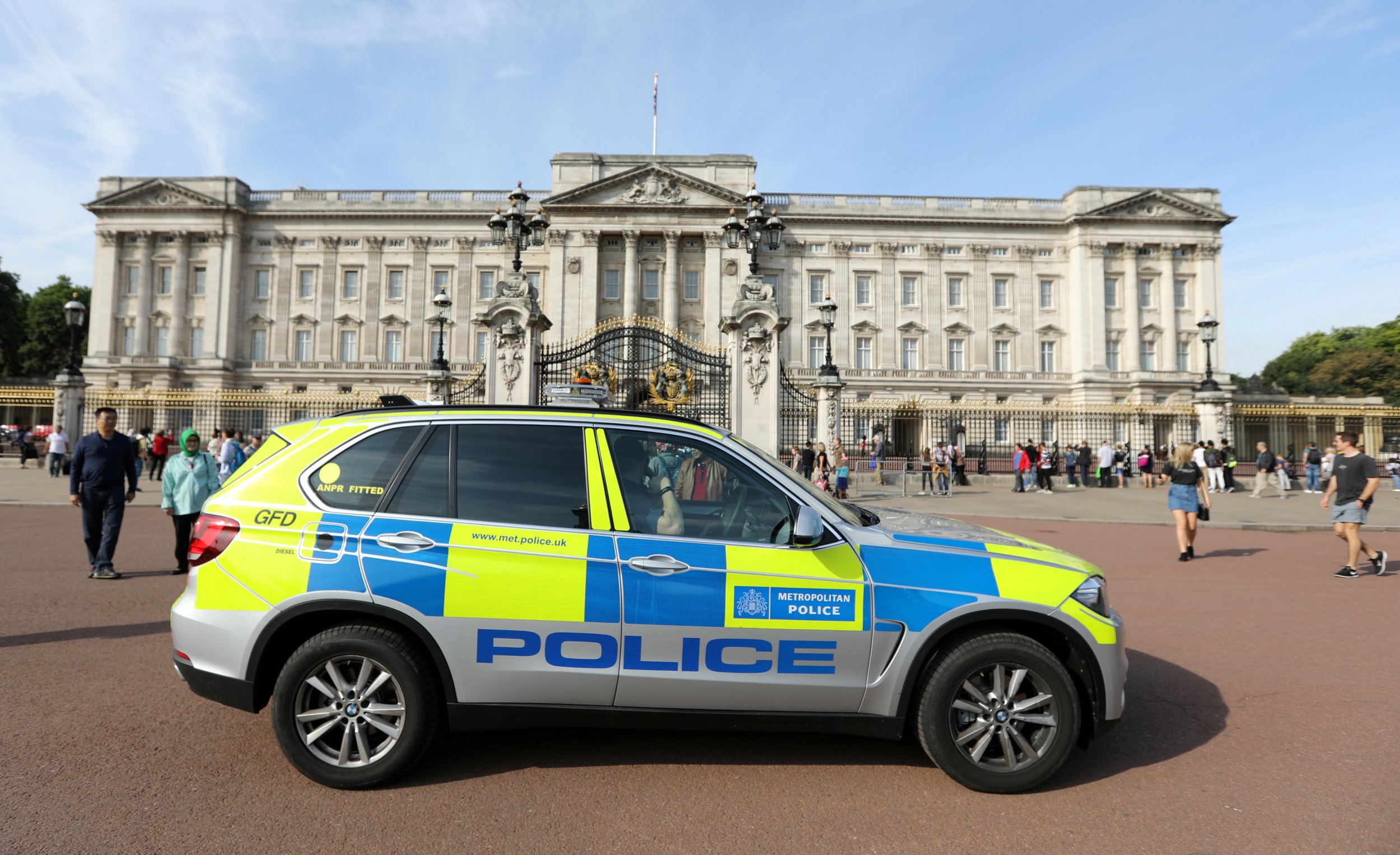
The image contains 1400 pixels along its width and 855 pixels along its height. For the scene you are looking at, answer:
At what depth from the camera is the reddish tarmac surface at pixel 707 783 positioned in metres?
2.82

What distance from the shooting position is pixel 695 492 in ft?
11.7

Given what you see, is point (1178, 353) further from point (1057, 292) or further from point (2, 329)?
point (2, 329)

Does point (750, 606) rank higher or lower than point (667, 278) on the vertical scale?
lower

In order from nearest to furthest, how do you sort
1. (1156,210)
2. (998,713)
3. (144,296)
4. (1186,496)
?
1. (998,713)
2. (1186,496)
3. (1156,210)
4. (144,296)

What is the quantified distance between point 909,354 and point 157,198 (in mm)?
55253

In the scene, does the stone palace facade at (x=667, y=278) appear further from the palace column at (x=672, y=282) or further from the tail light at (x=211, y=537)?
the tail light at (x=211, y=537)

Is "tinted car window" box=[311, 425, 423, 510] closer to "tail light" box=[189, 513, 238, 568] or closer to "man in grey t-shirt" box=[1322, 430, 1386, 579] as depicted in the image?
"tail light" box=[189, 513, 238, 568]

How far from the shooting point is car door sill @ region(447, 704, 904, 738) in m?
3.21

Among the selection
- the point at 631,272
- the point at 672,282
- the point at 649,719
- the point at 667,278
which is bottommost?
the point at 649,719

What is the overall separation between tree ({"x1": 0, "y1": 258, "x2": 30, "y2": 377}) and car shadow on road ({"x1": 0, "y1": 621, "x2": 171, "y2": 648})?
72097 mm

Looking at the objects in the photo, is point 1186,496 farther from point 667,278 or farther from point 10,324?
point 10,324

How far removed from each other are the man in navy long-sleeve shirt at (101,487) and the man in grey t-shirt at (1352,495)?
14277mm

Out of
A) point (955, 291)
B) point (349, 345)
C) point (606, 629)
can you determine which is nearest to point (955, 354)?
point (955, 291)

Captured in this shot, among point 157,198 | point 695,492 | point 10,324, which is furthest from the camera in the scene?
point 10,324
